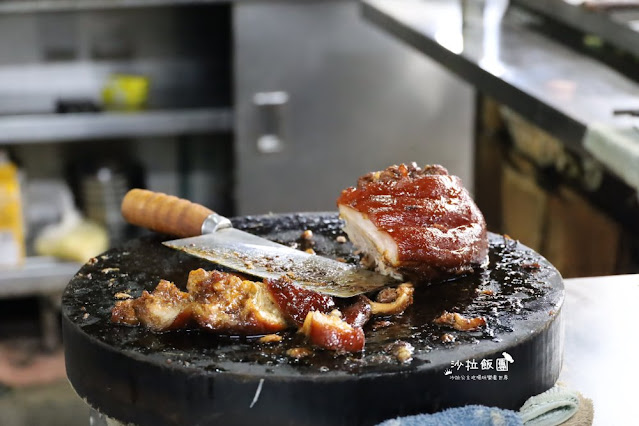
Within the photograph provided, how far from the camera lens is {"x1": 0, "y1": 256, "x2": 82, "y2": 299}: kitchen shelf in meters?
4.08

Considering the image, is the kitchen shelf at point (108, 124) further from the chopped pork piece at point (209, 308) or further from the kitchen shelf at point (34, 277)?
the chopped pork piece at point (209, 308)

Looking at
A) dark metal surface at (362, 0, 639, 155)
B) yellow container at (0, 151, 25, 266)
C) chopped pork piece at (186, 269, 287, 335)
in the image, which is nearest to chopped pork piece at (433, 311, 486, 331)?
chopped pork piece at (186, 269, 287, 335)

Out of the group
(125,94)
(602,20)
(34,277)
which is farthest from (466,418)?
(125,94)

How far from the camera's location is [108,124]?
13.4 feet

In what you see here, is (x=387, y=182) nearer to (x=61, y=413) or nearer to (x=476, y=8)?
(x=476, y=8)

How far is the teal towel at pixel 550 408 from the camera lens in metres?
1.37

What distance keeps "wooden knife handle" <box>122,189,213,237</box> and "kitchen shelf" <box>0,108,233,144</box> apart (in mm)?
2350

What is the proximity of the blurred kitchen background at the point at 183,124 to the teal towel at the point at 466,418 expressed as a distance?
2.39 meters

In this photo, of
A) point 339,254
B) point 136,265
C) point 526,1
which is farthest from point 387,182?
point 526,1

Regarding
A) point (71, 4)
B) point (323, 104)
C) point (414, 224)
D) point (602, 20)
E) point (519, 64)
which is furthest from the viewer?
point (323, 104)

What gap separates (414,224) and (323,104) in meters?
2.71

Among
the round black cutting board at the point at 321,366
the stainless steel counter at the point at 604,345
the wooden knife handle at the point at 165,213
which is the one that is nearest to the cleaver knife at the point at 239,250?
the wooden knife handle at the point at 165,213

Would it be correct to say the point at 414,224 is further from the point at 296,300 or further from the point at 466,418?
the point at 466,418

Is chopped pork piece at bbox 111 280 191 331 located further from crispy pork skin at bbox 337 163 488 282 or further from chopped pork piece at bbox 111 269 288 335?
crispy pork skin at bbox 337 163 488 282
